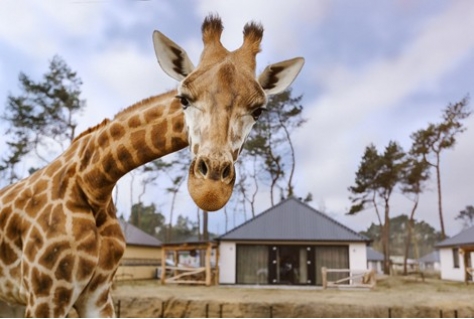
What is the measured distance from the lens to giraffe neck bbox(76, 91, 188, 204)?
150 cm

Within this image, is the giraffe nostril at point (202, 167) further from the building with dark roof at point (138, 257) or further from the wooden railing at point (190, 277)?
the building with dark roof at point (138, 257)

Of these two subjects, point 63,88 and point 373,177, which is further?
point 373,177

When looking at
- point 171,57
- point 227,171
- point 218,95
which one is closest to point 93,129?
point 171,57

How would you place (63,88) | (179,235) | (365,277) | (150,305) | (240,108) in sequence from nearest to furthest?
(240,108) → (63,88) → (150,305) → (365,277) → (179,235)

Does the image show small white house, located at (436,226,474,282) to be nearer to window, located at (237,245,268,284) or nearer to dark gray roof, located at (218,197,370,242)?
dark gray roof, located at (218,197,370,242)

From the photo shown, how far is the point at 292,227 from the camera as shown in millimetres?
13797

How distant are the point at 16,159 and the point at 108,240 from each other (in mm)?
3456

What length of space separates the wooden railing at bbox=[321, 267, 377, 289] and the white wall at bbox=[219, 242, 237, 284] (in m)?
2.71

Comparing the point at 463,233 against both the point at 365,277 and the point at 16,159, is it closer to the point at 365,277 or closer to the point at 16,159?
the point at 365,277

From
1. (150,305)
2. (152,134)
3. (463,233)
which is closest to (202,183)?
(152,134)

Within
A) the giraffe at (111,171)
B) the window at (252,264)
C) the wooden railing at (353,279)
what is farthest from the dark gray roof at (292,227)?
the giraffe at (111,171)

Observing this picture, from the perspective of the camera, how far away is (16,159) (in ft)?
15.2

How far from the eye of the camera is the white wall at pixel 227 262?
13391 mm

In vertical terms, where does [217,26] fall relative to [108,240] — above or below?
above
